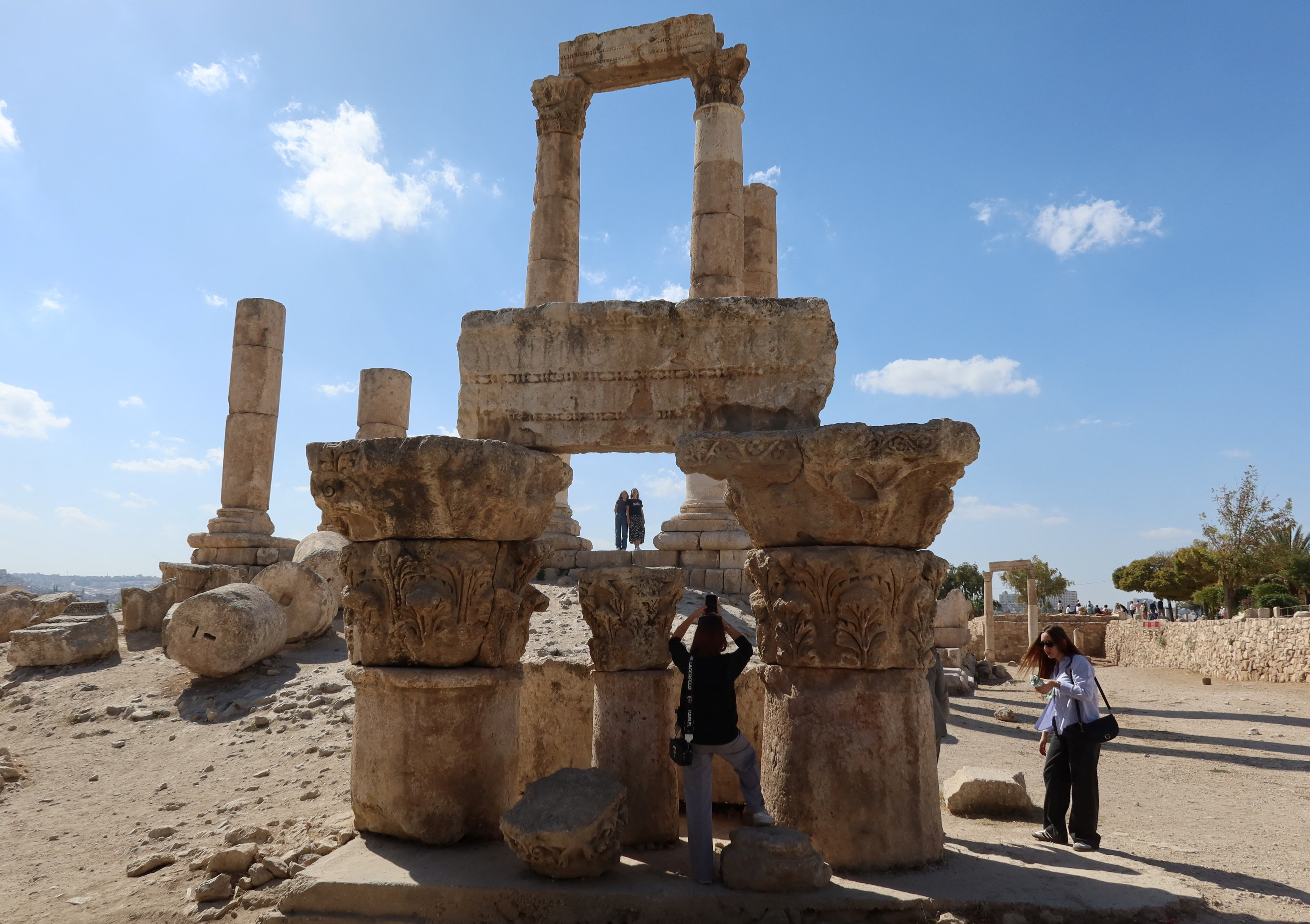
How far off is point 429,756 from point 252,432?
12.4m

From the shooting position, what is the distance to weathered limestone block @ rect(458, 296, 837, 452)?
16.4ft

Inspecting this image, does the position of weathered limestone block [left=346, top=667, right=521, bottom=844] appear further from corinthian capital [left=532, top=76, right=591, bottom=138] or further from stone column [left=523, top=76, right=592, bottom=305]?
corinthian capital [left=532, top=76, right=591, bottom=138]

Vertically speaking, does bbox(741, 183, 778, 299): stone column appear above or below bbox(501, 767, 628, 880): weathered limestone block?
above

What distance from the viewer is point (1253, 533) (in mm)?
31156

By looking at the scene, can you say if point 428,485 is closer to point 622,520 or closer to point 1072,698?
point 1072,698

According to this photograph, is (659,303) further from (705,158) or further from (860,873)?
(705,158)

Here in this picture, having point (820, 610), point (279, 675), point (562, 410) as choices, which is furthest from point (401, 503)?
point (279, 675)

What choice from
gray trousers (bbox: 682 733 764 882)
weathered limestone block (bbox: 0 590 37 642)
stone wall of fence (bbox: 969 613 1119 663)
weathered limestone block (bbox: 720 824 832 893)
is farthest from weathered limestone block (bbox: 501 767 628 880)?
stone wall of fence (bbox: 969 613 1119 663)

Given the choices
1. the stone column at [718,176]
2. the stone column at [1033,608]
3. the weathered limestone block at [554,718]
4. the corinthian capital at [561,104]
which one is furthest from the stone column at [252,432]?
the stone column at [1033,608]

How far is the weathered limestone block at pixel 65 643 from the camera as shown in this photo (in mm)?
11430

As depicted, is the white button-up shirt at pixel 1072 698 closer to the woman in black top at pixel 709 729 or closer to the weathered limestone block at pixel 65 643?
the woman in black top at pixel 709 729

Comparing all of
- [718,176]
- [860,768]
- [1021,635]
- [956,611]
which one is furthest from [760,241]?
[1021,635]

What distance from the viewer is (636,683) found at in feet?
16.5

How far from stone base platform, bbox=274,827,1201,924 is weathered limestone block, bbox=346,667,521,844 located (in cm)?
27
